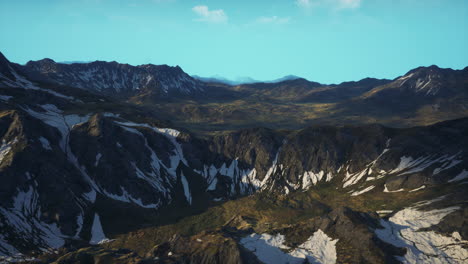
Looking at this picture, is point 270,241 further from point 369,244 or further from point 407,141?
point 407,141

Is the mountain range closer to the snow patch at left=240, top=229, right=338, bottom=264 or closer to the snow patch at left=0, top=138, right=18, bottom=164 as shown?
the snow patch at left=240, top=229, right=338, bottom=264

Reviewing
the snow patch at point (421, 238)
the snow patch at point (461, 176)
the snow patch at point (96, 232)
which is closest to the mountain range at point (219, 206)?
the snow patch at point (421, 238)

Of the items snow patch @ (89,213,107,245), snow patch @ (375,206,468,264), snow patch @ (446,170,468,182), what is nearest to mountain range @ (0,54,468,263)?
snow patch @ (375,206,468,264)

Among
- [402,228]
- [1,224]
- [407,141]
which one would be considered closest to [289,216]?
[402,228]

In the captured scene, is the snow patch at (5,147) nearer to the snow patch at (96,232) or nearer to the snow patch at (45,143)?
the snow patch at (45,143)

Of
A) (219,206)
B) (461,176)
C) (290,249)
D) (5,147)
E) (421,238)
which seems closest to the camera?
(421,238)

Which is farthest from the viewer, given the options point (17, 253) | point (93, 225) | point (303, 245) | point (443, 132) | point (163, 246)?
point (443, 132)

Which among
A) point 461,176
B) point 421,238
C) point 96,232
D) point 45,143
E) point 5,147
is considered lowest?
point 96,232

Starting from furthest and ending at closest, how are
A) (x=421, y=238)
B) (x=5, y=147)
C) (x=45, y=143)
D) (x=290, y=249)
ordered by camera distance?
(x=45, y=143), (x=5, y=147), (x=290, y=249), (x=421, y=238)

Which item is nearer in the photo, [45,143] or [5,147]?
[5,147]

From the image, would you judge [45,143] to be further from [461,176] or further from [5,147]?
[461,176]

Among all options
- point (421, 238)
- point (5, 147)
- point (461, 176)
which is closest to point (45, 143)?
point (5, 147)
